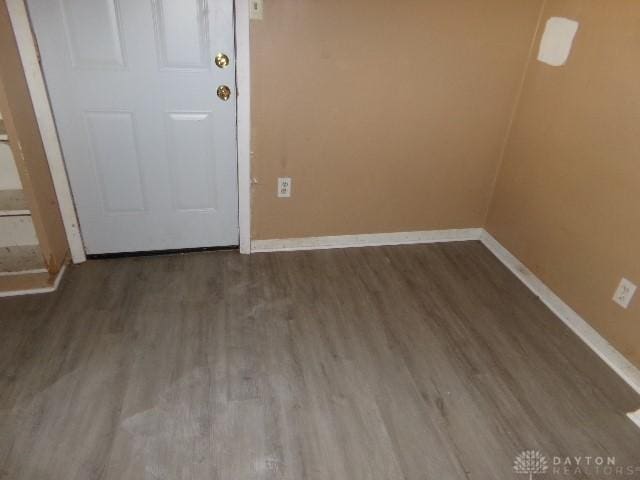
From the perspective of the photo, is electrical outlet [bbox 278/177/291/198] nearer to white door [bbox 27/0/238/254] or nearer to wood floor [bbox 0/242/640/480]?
white door [bbox 27/0/238/254]

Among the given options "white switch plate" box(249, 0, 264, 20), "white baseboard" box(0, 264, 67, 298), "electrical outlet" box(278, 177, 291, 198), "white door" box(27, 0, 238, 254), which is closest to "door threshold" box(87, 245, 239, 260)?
"white door" box(27, 0, 238, 254)

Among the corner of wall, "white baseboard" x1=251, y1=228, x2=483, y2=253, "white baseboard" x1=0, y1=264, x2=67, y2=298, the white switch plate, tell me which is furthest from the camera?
"white baseboard" x1=251, y1=228, x2=483, y2=253

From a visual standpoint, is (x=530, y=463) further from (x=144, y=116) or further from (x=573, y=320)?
(x=144, y=116)

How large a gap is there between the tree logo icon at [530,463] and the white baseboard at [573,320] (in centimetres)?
48

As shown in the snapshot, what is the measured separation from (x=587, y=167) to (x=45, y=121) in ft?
8.19

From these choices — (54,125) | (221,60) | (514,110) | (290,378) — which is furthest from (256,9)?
(290,378)

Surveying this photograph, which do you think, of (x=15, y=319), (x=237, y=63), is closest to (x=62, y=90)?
(x=237, y=63)

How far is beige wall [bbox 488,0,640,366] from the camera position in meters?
1.89

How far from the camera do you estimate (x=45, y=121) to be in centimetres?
207

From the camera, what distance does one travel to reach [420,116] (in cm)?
245

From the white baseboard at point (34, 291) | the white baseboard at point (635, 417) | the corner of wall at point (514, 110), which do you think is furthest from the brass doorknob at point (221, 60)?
the white baseboard at point (635, 417)

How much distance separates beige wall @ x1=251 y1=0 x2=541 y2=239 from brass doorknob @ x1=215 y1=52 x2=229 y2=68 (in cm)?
13

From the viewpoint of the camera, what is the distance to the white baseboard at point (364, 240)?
8.66 feet

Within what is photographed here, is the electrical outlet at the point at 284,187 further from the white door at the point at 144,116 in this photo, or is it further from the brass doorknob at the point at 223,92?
the brass doorknob at the point at 223,92
